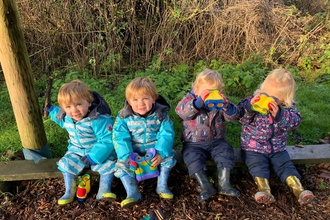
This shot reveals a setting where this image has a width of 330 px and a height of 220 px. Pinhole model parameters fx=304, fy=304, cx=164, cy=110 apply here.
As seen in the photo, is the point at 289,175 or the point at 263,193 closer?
the point at 263,193

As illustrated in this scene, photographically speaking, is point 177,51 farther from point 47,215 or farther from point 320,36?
point 47,215

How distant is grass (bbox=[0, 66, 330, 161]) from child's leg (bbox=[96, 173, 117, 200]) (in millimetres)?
947

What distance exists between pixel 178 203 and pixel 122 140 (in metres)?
0.83

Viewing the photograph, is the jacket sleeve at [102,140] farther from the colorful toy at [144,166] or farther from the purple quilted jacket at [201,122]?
the purple quilted jacket at [201,122]

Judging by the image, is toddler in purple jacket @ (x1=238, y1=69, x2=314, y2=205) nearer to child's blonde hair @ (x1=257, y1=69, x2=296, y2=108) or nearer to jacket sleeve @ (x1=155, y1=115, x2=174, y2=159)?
child's blonde hair @ (x1=257, y1=69, x2=296, y2=108)

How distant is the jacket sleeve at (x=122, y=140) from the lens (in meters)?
3.03

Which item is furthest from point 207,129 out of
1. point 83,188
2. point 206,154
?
point 83,188

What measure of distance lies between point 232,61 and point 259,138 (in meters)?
3.26

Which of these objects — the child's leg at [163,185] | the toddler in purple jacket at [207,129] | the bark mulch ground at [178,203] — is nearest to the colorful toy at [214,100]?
the toddler in purple jacket at [207,129]

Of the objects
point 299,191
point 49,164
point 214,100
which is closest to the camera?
point 214,100

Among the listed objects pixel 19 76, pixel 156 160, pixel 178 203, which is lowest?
pixel 178 203

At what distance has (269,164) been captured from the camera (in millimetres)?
3207

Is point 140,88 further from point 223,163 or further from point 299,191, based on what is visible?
point 299,191

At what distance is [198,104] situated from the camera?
289 centimetres
